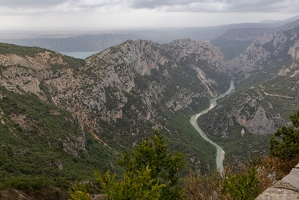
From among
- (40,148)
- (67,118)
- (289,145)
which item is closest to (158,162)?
(289,145)

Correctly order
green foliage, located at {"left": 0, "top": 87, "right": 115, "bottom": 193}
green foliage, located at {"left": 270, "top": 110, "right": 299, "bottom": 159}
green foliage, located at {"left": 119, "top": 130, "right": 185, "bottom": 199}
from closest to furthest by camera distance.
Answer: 1. green foliage, located at {"left": 119, "top": 130, "right": 185, "bottom": 199}
2. green foliage, located at {"left": 270, "top": 110, "right": 299, "bottom": 159}
3. green foliage, located at {"left": 0, "top": 87, "right": 115, "bottom": 193}

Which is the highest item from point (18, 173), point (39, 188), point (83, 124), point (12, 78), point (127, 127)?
point (12, 78)

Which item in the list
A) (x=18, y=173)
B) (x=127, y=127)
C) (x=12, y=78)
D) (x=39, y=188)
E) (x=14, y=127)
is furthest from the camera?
(x=127, y=127)

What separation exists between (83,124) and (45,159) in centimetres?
5989

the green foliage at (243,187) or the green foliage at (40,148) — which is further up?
the green foliage at (243,187)

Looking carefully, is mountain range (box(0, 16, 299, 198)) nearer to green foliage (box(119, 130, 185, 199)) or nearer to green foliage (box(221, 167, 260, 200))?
green foliage (box(119, 130, 185, 199))

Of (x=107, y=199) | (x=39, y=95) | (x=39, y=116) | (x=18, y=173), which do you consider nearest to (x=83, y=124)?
(x=39, y=95)

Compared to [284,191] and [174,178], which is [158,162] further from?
[284,191]

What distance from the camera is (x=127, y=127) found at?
163125 mm

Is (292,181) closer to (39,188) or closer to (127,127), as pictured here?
(39,188)

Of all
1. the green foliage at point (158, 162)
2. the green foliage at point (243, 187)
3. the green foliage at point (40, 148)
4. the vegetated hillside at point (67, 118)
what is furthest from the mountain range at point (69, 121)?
the green foliage at point (243, 187)

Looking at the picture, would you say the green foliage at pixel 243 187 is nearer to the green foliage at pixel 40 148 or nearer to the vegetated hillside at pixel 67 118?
the green foliage at pixel 40 148

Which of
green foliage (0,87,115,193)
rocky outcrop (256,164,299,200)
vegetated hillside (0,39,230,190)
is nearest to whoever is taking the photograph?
rocky outcrop (256,164,299,200)

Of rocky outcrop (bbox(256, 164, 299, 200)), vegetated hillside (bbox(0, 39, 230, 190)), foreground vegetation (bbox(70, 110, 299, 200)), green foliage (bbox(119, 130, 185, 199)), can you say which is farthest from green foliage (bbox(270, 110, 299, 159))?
vegetated hillside (bbox(0, 39, 230, 190))
